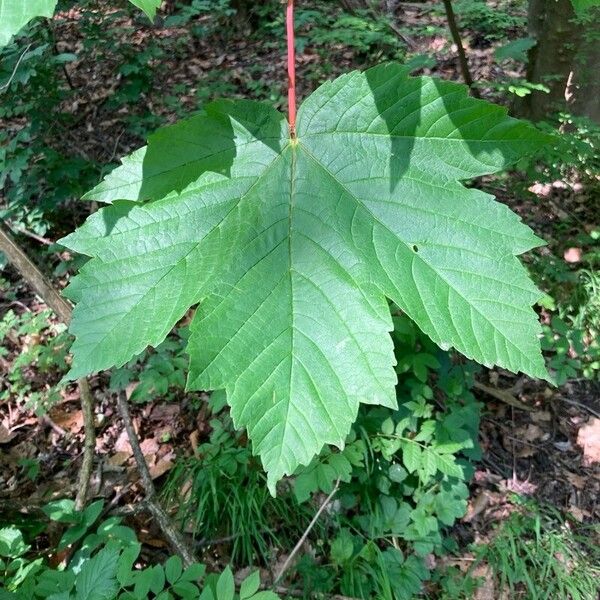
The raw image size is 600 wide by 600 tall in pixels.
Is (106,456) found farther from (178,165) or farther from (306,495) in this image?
(178,165)

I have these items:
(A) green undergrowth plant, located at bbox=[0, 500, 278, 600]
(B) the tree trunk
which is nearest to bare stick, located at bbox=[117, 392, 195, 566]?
(A) green undergrowth plant, located at bbox=[0, 500, 278, 600]

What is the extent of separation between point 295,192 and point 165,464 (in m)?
2.07

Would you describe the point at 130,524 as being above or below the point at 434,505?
above

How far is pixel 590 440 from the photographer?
294 cm

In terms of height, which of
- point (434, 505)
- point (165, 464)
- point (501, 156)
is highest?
point (501, 156)

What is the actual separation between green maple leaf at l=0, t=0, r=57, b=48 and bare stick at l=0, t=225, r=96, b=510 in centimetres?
82

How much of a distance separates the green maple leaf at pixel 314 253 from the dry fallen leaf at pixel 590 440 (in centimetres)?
239

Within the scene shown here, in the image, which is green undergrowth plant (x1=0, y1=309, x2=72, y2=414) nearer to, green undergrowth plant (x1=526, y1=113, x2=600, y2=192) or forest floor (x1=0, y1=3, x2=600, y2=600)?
forest floor (x1=0, y1=3, x2=600, y2=600)

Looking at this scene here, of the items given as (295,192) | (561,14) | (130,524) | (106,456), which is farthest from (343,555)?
(561,14)

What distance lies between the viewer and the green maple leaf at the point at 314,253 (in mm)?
899

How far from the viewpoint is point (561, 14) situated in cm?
288

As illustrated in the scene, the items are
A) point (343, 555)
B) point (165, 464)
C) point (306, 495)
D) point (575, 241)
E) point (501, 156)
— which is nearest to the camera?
point (501, 156)

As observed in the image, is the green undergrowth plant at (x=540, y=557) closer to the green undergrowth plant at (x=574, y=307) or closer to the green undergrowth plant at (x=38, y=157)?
the green undergrowth plant at (x=574, y=307)

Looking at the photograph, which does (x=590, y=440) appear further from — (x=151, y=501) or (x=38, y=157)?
(x=38, y=157)
